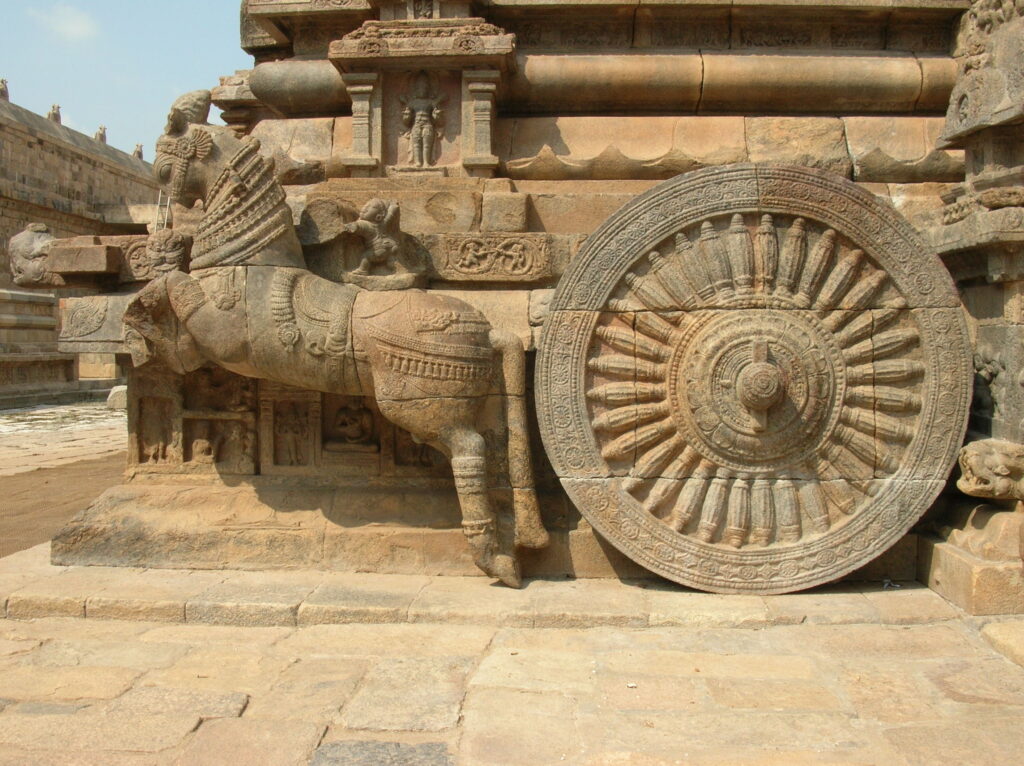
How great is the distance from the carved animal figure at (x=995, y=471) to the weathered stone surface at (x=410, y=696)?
2.44 metres

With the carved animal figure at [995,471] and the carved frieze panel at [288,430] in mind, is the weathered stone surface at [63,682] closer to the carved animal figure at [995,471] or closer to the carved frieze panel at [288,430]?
the carved frieze panel at [288,430]

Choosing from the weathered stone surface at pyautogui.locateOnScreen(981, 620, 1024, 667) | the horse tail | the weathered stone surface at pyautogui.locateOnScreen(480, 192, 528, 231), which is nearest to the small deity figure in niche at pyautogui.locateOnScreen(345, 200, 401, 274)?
the weathered stone surface at pyautogui.locateOnScreen(480, 192, 528, 231)

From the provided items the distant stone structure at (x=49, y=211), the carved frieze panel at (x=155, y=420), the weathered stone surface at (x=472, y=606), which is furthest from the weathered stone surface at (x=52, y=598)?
the distant stone structure at (x=49, y=211)

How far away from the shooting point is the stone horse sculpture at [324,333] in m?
4.10

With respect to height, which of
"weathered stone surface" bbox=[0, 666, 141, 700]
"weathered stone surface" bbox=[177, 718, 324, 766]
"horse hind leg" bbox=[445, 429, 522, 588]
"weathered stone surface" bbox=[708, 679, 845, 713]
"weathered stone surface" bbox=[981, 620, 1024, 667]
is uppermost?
"horse hind leg" bbox=[445, 429, 522, 588]

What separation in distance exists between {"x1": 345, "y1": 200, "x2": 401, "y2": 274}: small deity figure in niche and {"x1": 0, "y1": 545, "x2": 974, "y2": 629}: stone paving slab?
1610mm

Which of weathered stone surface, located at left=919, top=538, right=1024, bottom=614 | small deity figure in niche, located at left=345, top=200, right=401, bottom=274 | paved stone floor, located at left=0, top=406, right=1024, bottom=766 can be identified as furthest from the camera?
small deity figure in niche, located at left=345, top=200, right=401, bottom=274

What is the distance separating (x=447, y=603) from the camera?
404cm

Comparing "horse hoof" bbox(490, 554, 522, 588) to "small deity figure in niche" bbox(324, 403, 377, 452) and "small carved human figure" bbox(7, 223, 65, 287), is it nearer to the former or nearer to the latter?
"small deity figure in niche" bbox(324, 403, 377, 452)

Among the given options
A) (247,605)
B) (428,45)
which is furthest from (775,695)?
(428,45)

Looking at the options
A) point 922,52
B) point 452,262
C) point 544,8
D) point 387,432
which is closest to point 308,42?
point 544,8

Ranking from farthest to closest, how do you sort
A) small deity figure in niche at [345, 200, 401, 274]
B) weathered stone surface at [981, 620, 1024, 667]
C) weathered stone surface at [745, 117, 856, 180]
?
weathered stone surface at [745, 117, 856, 180], small deity figure in niche at [345, 200, 401, 274], weathered stone surface at [981, 620, 1024, 667]

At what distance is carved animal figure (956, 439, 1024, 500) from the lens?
3967mm

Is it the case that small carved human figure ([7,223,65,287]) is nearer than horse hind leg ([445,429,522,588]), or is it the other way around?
horse hind leg ([445,429,522,588])
